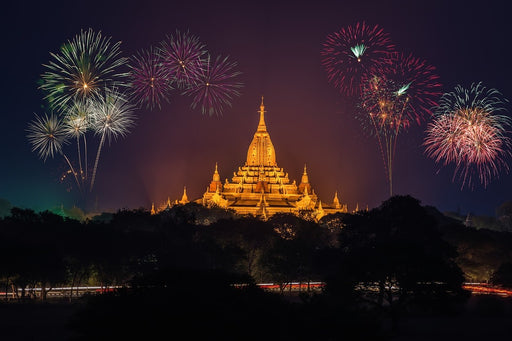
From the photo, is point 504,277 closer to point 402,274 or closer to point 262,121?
point 402,274

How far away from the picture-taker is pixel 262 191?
17725 cm

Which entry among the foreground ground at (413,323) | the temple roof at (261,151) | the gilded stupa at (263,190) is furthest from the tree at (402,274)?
the temple roof at (261,151)

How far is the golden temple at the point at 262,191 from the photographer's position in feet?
561

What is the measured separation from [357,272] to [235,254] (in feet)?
88.8

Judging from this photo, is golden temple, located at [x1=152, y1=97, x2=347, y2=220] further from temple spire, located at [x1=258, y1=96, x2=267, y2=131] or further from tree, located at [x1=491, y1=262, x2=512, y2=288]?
tree, located at [x1=491, y1=262, x2=512, y2=288]

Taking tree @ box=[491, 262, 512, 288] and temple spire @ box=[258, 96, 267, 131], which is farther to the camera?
temple spire @ box=[258, 96, 267, 131]

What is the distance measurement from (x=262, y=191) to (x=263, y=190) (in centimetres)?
79

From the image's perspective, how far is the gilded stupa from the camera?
17112 centimetres

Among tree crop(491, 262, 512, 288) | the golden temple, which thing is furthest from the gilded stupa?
tree crop(491, 262, 512, 288)

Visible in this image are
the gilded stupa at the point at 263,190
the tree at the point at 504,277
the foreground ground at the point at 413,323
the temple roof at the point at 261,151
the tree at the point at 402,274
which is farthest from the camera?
the temple roof at the point at 261,151

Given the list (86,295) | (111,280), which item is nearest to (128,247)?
(111,280)

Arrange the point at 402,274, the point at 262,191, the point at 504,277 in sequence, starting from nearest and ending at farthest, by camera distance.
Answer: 1. the point at 402,274
2. the point at 504,277
3. the point at 262,191

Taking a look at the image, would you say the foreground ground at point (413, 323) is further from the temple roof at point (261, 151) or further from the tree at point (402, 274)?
the temple roof at point (261, 151)

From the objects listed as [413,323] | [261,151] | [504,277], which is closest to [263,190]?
[261,151]
